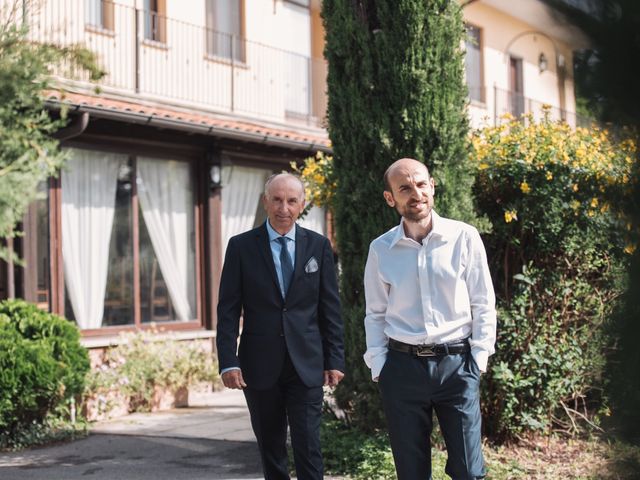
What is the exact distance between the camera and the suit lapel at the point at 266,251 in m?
5.03

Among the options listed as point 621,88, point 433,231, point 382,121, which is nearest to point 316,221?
point 382,121

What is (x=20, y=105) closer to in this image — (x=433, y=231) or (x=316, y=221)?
(x=433, y=231)

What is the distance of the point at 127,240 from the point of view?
11734 mm

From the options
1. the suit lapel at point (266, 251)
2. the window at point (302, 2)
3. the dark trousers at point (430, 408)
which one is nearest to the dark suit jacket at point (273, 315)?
the suit lapel at point (266, 251)

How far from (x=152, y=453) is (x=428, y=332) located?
4.47 m

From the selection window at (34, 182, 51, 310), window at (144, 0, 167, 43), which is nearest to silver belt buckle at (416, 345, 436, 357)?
window at (34, 182, 51, 310)

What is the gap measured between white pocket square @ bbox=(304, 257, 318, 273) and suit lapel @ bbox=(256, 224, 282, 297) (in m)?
0.18

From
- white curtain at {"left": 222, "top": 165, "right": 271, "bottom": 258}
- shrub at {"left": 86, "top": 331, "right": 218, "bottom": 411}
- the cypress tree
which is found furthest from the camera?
white curtain at {"left": 222, "top": 165, "right": 271, "bottom": 258}

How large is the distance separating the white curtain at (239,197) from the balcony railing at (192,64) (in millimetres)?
1107

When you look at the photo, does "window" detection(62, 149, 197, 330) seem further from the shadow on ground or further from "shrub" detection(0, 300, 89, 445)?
the shadow on ground

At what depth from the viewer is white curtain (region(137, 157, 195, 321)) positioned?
39.4ft

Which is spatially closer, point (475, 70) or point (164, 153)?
point (164, 153)

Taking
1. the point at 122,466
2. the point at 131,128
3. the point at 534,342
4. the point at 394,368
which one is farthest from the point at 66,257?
the point at 394,368

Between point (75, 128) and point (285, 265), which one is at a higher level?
point (75, 128)
